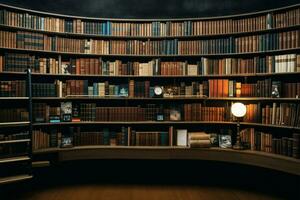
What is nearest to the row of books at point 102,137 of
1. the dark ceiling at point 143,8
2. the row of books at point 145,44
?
the row of books at point 145,44

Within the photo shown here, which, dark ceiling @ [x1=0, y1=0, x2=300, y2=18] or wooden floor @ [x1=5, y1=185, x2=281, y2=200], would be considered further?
dark ceiling @ [x1=0, y1=0, x2=300, y2=18]

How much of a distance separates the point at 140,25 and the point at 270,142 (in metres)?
2.61

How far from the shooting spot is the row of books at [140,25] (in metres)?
3.87

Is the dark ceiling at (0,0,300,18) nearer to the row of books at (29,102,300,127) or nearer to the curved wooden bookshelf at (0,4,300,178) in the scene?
the curved wooden bookshelf at (0,4,300,178)

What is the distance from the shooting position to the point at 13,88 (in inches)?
150

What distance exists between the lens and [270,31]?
386 cm

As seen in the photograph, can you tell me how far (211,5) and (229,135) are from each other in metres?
2.12

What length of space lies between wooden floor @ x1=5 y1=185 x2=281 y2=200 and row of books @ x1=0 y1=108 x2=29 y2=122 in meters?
1.06

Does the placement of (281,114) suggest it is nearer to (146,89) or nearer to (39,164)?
(146,89)

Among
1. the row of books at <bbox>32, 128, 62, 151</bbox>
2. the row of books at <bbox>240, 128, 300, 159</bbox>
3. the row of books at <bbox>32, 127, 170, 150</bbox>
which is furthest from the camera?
the row of books at <bbox>32, 127, 170, 150</bbox>

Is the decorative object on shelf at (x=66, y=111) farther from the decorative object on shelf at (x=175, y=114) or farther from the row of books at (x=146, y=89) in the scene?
the decorative object on shelf at (x=175, y=114)

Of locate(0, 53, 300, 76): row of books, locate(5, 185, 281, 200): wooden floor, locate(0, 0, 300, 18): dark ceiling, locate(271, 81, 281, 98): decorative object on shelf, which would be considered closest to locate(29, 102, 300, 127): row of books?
locate(271, 81, 281, 98): decorative object on shelf

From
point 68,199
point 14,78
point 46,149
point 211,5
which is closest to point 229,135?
point 211,5

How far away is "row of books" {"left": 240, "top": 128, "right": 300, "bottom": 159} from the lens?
11.1 feet
